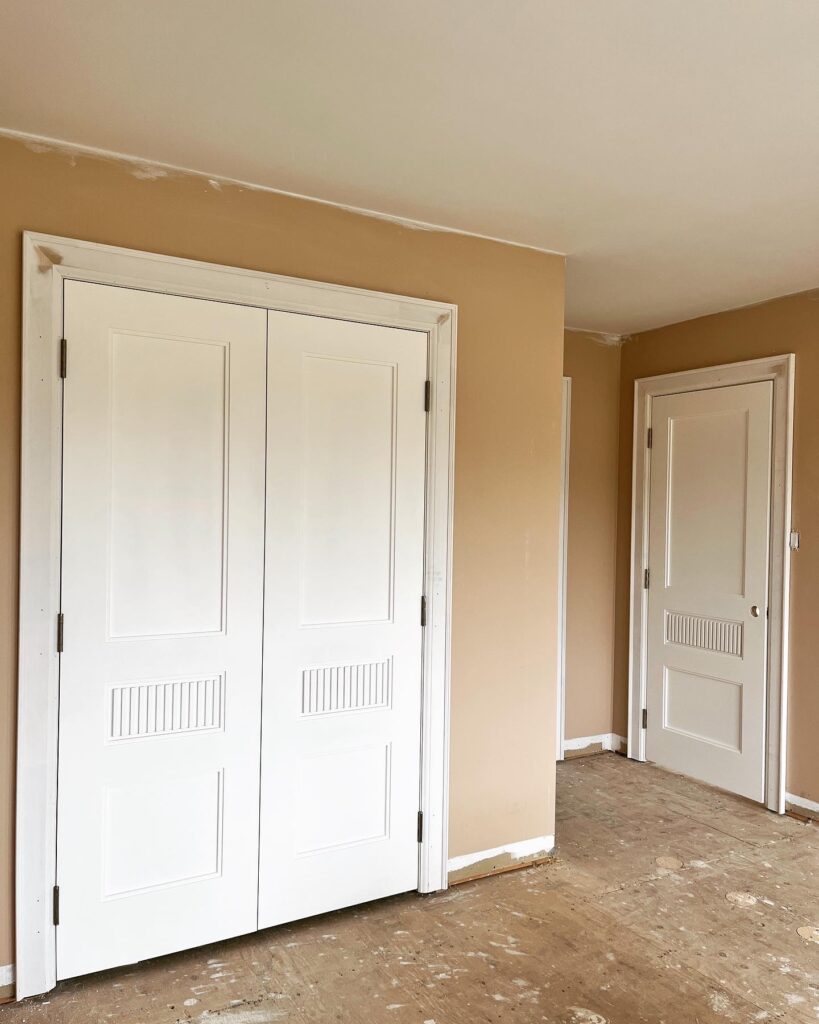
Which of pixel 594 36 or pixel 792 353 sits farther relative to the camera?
pixel 792 353

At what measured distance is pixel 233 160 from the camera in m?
2.28

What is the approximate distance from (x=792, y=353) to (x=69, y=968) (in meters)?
3.88

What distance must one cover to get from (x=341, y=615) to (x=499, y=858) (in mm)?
1237

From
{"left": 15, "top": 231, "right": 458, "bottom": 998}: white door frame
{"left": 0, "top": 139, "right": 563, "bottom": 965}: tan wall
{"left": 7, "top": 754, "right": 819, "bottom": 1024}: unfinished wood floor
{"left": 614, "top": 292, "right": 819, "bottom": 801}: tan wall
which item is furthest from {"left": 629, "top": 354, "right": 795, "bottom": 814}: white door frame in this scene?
{"left": 15, "top": 231, "right": 458, "bottom": 998}: white door frame

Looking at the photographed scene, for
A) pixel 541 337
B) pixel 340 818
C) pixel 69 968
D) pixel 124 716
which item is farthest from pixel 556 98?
pixel 69 968

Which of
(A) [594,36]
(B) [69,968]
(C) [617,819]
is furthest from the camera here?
(C) [617,819]

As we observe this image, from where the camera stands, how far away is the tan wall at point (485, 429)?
96.5 inches

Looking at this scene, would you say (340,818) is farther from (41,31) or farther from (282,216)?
(41,31)

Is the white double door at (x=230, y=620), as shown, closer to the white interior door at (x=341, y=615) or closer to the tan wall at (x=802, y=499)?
the white interior door at (x=341, y=615)

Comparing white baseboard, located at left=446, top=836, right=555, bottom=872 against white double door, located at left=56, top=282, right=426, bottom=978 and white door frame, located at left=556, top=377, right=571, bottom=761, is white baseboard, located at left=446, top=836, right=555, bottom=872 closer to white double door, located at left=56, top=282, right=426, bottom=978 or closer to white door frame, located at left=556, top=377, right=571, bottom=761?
white double door, located at left=56, top=282, right=426, bottom=978

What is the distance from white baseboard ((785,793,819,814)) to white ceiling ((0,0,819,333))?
2599 millimetres

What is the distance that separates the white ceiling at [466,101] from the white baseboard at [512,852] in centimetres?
244

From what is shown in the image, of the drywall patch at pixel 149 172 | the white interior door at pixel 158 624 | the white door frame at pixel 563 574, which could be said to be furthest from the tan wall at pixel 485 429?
the white door frame at pixel 563 574

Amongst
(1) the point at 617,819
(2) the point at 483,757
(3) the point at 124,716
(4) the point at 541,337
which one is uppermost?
(4) the point at 541,337
